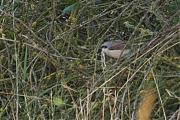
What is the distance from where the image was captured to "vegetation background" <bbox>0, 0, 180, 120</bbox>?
9.13 ft

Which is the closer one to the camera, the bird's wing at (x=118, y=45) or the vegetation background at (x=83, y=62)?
the vegetation background at (x=83, y=62)

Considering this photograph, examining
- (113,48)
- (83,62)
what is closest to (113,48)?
(113,48)

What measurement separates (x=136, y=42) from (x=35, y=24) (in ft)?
2.37

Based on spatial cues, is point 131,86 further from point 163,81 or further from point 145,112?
point 145,112

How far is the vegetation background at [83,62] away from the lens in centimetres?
278

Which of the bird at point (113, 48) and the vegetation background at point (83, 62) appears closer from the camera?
the vegetation background at point (83, 62)

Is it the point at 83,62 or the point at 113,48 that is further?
the point at 113,48

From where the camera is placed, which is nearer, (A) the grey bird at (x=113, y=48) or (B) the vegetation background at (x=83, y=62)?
(B) the vegetation background at (x=83, y=62)

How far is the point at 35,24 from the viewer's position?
356 cm

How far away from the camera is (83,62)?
3.38 meters

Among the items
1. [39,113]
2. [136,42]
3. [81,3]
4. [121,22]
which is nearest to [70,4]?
[81,3]

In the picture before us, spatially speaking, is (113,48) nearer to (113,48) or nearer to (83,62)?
(113,48)

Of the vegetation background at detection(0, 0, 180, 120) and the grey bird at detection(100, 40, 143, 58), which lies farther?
the grey bird at detection(100, 40, 143, 58)

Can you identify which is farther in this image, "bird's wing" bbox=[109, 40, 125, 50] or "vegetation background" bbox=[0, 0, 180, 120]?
"bird's wing" bbox=[109, 40, 125, 50]
